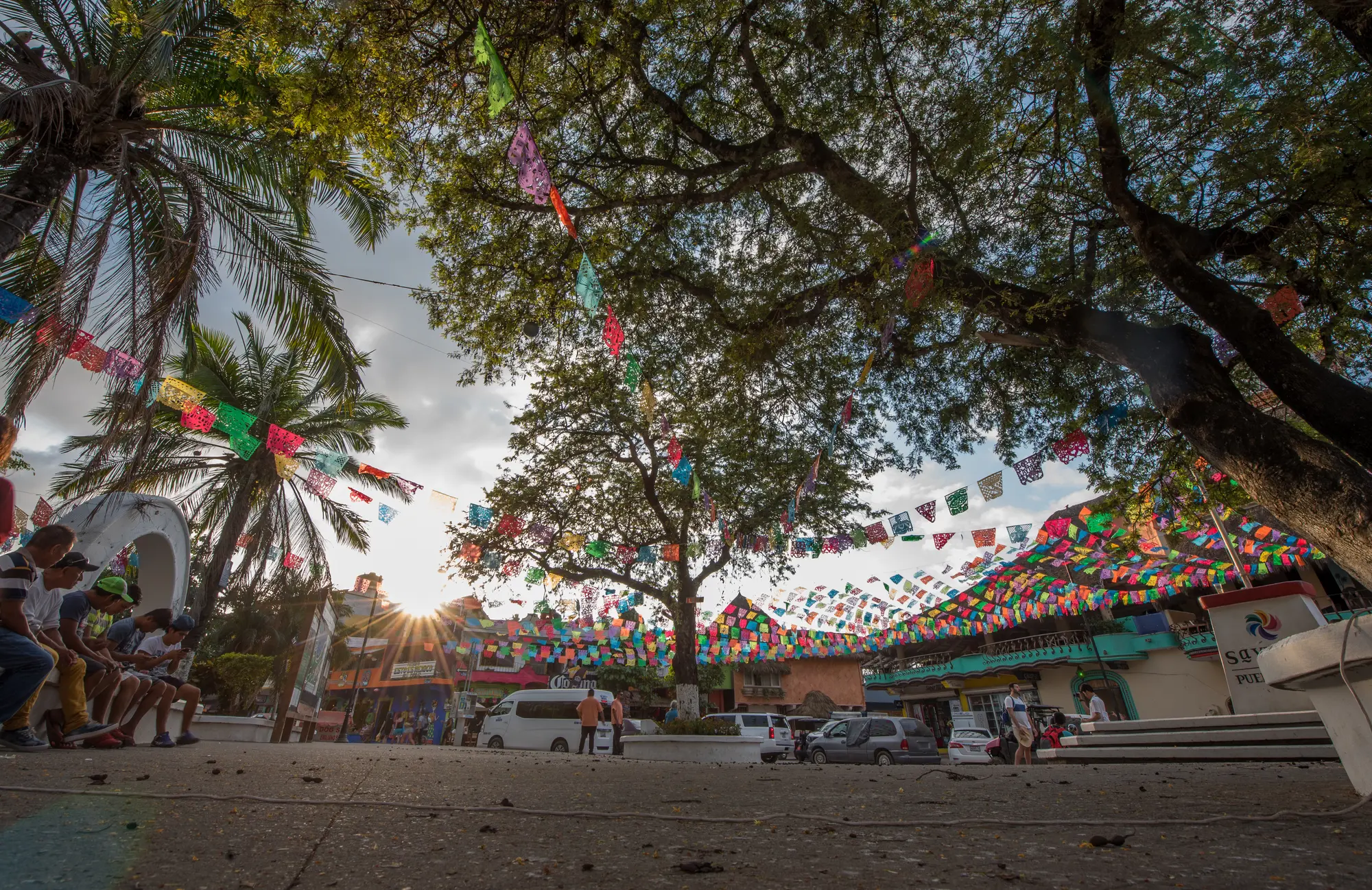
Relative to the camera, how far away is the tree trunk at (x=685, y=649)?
15328 millimetres

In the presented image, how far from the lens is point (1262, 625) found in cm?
784

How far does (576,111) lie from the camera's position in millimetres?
7949

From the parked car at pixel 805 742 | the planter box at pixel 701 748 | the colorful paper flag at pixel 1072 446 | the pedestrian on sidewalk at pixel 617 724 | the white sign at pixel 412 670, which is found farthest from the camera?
the white sign at pixel 412 670

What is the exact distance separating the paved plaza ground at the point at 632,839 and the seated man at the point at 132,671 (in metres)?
2.45

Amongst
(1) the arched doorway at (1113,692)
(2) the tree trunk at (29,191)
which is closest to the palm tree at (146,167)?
(2) the tree trunk at (29,191)

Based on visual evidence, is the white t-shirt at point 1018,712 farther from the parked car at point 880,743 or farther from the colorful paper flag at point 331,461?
the colorful paper flag at point 331,461

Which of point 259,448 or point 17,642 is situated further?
point 259,448

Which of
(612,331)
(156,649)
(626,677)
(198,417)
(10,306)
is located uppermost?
(198,417)

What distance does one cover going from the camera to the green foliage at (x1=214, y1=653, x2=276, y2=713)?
45.9 ft

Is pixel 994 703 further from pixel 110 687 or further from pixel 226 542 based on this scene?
pixel 110 687

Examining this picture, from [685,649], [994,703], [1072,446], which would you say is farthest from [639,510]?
[994,703]

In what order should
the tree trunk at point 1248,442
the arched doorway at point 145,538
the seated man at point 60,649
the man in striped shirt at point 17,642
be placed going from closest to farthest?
the man in striped shirt at point 17,642, the tree trunk at point 1248,442, the seated man at point 60,649, the arched doorway at point 145,538

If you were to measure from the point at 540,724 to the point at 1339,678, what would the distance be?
2014 centimetres

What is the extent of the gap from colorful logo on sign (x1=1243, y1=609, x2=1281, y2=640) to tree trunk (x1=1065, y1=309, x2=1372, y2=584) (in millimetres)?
4583
